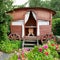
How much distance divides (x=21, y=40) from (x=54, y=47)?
8.48 metres

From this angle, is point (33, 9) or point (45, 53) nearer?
point (45, 53)

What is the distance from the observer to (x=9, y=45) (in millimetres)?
18484

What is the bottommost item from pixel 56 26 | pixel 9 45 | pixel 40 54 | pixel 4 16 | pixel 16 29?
pixel 9 45

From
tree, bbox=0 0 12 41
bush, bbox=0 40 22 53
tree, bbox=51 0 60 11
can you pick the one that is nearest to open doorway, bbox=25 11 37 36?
bush, bbox=0 40 22 53

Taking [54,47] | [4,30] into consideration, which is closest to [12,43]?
[4,30]

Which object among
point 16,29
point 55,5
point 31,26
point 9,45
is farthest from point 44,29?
point 55,5

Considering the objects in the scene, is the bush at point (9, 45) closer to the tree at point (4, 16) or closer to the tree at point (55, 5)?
the tree at point (4, 16)

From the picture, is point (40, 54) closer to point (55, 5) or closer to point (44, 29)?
point (44, 29)

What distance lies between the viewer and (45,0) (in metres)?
41.1

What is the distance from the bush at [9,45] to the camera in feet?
57.8

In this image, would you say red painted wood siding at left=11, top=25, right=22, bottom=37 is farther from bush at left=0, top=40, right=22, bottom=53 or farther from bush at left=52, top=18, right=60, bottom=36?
bush at left=52, top=18, right=60, bottom=36

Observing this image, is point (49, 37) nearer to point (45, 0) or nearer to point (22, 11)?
point (22, 11)

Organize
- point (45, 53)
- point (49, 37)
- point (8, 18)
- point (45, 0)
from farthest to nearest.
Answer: point (45, 0) < point (49, 37) < point (8, 18) < point (45, 53)

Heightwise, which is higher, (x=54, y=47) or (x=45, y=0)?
(x=45, y=0)
